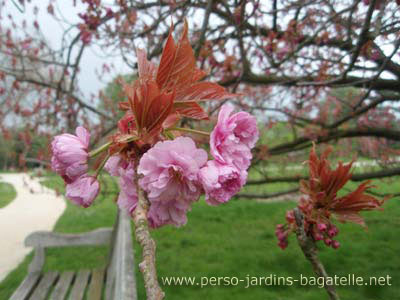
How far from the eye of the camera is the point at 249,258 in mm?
4520

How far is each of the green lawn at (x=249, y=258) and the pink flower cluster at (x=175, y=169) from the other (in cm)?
312

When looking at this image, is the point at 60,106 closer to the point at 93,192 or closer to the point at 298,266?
the point at 298,266

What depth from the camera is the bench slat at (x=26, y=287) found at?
294 cm

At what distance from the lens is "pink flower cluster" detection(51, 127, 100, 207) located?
67cm

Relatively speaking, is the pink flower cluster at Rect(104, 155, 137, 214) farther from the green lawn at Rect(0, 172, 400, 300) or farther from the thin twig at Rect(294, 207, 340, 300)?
the green lawn at Rect(0, 172, 400, 300)

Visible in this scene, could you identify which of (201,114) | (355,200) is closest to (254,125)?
(201,114)

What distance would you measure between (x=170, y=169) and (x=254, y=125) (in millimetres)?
224

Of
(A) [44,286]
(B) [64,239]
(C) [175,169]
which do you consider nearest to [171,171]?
(C) [175,169]

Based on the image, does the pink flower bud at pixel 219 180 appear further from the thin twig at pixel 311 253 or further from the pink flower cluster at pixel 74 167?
the thin twig at pixel 311 253

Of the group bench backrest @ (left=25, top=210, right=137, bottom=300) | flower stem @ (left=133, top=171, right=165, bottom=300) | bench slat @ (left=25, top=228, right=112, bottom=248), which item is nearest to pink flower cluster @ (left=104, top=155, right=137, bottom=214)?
flower stem @ (left=133, top=171, right=165, bottom=300)

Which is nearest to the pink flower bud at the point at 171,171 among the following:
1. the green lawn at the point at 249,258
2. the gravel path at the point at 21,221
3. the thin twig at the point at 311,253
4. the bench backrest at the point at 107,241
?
the thin twig at the point at 311,253

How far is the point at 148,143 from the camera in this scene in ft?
2.08

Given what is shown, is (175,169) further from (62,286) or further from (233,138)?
(62,286)

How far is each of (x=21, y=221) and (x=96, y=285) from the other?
4.23 meters
